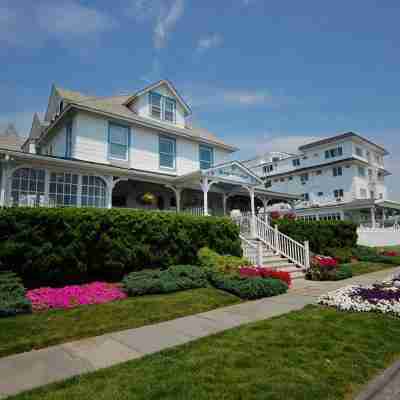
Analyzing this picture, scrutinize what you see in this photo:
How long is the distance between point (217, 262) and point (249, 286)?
7.80ft

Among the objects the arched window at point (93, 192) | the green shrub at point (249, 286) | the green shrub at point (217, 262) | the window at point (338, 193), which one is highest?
the window at point (338, 193)

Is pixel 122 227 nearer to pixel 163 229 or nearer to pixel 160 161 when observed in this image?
pixel 163 229

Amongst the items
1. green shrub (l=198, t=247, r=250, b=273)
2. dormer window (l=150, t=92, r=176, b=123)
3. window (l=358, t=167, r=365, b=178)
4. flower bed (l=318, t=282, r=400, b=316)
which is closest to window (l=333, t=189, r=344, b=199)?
window (l=358, t=167, r=365, b=178)

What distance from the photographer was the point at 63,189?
12.3 m

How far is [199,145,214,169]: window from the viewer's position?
61.5 feet

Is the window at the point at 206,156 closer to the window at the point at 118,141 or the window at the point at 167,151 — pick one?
the window at the point at 167,151

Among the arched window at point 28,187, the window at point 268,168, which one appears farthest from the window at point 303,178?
the arched window at point 28,187

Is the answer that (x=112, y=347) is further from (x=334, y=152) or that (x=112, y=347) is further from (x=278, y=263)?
(x=334, y=152)

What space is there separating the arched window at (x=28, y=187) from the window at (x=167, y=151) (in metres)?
6.70

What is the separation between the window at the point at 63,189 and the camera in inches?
474

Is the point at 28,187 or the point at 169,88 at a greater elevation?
the point at 169,88

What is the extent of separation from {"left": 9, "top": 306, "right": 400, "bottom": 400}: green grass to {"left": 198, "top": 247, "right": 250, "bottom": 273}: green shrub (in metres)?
4.56

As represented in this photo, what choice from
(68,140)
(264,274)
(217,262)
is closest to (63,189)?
(68,140)

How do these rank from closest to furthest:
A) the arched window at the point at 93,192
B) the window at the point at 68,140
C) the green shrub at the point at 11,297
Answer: the green shrub at the point at 11,297
the arched window at the point at 93,192
the window at the point at 68,140
